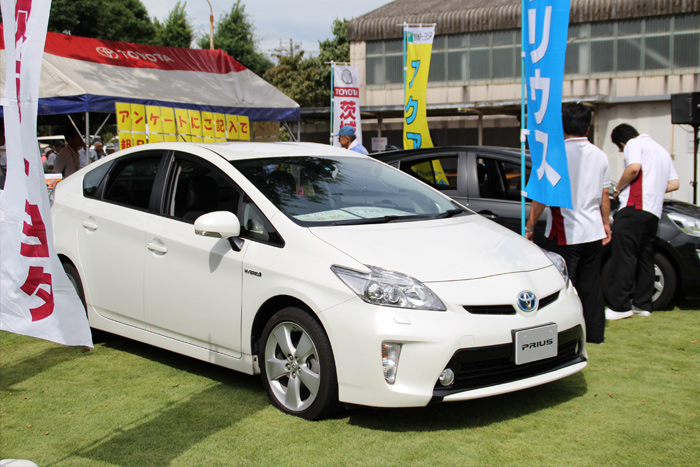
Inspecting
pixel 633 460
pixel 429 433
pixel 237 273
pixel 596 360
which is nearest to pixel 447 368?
pixel 429 433

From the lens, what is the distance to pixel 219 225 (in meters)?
4.07

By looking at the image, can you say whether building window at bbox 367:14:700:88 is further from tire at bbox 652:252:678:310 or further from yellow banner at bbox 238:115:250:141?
tire at bbox 652:252:678:310

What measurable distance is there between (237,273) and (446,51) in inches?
1216

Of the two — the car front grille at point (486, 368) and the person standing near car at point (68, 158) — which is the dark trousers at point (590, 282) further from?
the person standing near car at point (68, 158)

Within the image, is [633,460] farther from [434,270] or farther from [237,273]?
[237,273]

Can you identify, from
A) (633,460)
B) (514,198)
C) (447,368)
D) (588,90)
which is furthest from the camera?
(588,90)

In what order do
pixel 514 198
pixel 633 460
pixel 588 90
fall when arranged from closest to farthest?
pixel 633 460, pixel 514 198, pixel 588 90

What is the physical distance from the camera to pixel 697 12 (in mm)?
29078

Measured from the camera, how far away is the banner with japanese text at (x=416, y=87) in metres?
12.5

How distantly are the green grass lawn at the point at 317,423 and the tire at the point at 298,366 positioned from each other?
0.09 meters

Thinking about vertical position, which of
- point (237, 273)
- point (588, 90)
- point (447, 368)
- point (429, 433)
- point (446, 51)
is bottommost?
point (429, 433)

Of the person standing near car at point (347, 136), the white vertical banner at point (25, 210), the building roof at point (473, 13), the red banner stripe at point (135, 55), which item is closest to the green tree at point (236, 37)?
the building roof at point (473, 13)

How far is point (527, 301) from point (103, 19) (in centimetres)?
4052

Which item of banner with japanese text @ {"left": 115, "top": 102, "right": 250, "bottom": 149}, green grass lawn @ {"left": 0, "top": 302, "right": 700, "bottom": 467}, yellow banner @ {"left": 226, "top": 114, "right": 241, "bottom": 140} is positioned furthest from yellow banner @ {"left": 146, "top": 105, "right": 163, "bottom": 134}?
green grass lawn @ {"left": 0, "top": 302, "right": 700, "bottom": 467}
